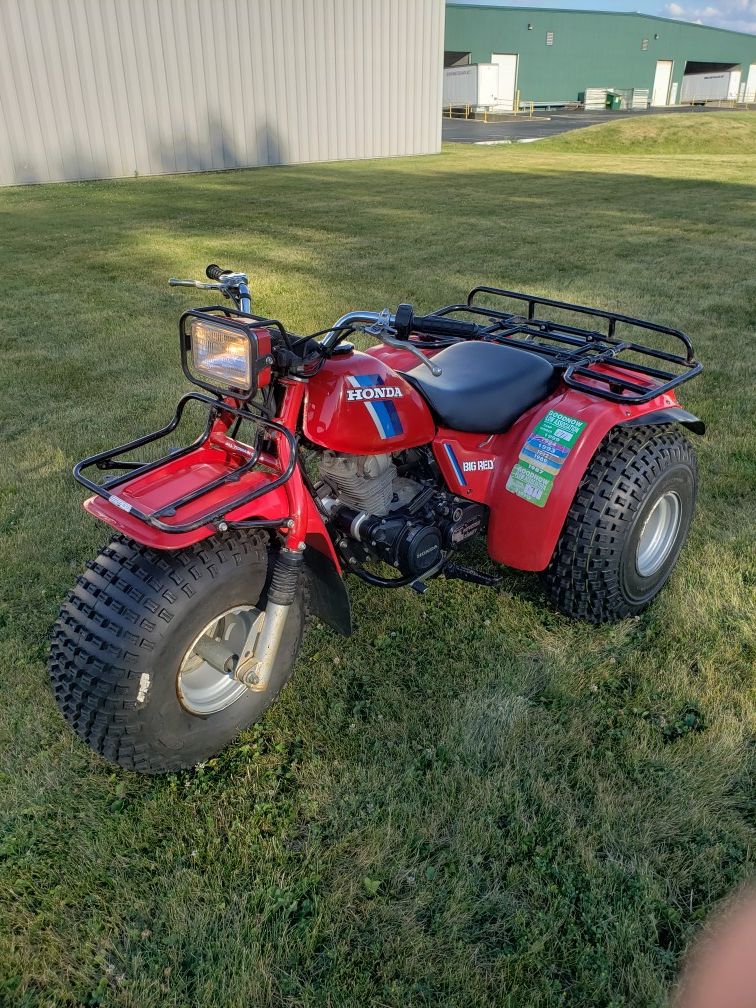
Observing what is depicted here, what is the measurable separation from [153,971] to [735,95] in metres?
62.3

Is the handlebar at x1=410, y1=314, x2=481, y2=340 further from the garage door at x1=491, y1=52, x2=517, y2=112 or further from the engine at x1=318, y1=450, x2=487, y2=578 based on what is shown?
the garage door at x1=491, y1=52, x2=517, y2=112

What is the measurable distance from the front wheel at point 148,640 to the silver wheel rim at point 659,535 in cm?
164

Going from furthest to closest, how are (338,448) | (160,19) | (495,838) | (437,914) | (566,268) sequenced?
(160,19) → (566,268) → (338,448) → (495,838) → (437,914)

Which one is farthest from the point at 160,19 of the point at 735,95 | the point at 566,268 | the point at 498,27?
the point at 735,95

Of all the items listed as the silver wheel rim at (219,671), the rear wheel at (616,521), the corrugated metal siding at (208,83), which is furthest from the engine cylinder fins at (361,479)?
the corrugated metal siding at (208,83)

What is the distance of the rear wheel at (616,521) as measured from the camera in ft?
9.16

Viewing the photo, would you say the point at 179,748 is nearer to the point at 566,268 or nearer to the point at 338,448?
the point at 338,448

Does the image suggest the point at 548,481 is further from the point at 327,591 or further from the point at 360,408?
the point at 327,591

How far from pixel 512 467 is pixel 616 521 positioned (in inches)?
16.5

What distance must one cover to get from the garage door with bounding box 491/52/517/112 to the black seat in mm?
43750

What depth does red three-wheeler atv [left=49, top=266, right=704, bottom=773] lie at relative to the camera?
2086 millimetres

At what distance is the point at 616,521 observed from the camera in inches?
110

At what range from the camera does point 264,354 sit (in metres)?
2.09

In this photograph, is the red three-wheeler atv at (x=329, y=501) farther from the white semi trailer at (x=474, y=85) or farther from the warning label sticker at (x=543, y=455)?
the white semi trailer at (x=474, y=85)
